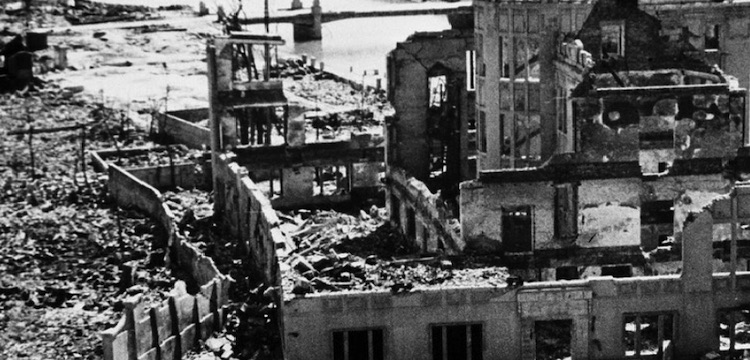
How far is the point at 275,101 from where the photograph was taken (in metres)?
64.3

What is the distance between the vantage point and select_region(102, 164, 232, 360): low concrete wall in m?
43.2

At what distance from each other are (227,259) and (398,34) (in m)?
87.4

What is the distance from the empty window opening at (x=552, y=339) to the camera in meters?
44.6

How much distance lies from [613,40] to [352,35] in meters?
93.4

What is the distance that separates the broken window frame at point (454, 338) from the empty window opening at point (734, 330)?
5.65 meters

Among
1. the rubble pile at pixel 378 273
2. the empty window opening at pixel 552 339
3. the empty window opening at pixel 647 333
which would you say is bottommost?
the empty window opening at pixel 552 339

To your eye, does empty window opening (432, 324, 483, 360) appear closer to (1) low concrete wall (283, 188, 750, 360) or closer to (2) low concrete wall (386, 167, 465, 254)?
(1) low concrete wall (283, 188, 750, 360)

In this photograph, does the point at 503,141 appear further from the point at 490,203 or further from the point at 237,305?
the point at 237,305

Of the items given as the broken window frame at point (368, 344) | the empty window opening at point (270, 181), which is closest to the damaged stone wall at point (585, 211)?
the broken window frame at point (368, 344)

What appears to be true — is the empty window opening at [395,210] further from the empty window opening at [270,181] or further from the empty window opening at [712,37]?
the empty window opening at [712,37]

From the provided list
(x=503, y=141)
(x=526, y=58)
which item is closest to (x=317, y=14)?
(x=503, y=141)

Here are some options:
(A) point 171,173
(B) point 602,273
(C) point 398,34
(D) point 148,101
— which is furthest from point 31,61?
(B) point 602,273

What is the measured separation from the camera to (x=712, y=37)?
5666 centimetres

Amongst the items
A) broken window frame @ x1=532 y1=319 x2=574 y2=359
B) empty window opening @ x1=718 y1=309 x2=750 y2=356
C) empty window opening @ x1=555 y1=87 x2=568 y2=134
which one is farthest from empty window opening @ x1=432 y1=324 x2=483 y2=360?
empty window opening @ x1=555 y1=87 x2=568 y2=134
